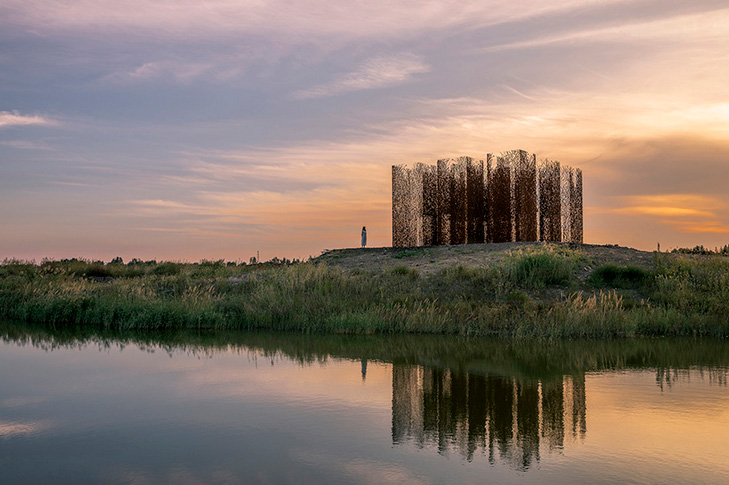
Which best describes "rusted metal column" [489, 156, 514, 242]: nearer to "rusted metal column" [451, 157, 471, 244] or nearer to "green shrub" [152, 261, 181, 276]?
"rusted metal column" [451, 157, 471, 244]

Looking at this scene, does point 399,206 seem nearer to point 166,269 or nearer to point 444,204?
point 444,204

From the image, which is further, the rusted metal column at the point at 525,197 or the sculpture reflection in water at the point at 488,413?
the rusted metal column at the point at 525,197

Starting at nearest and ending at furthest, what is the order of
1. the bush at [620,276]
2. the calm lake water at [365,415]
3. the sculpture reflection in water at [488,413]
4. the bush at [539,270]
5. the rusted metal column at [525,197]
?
the calm lake water at [365,415] < the sculpture reflection in water at [488,413] < the bush at [539,270] < the bush at [620,276] < the rusted metal column at [525,197]

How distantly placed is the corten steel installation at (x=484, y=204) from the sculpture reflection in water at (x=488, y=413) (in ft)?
72.4

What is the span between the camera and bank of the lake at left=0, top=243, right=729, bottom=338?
56.1 ft

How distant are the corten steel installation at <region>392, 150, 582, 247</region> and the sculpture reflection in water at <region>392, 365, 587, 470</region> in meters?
22.1

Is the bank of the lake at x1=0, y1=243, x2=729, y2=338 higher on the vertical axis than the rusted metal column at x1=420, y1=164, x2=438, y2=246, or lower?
lower

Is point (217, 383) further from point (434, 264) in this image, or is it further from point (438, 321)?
point (434, 264)

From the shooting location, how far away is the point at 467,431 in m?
7.22

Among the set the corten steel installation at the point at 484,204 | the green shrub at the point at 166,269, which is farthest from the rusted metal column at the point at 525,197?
the green shrub at the point at 166,269

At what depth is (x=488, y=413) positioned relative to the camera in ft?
26.5

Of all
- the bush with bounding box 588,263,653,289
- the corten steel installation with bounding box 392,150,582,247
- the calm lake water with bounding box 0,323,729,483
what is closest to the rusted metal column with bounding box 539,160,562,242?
the corten steel installation with bounding box 392,150,582,247

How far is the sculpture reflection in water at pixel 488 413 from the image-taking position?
22.1ft

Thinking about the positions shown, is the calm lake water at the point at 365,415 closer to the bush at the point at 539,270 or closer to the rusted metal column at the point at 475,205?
the bush at the point at 539,270
